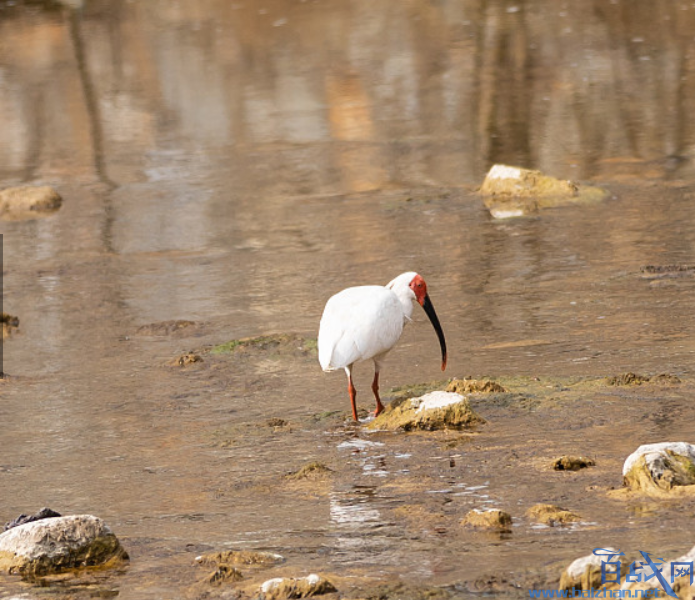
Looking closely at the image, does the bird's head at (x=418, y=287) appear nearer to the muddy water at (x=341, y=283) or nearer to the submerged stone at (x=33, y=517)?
the muddy water at (x=341, y=283)

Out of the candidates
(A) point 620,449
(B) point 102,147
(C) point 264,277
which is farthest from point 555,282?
(B) point 102,147

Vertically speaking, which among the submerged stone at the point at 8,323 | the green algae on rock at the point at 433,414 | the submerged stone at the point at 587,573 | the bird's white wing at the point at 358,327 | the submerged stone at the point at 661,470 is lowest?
the submerged stone at the point at 8,323

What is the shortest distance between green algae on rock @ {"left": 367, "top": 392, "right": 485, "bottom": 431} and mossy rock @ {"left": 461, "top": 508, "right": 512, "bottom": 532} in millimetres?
1407

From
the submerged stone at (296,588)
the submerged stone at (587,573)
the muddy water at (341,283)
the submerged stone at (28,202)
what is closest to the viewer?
the submerged stone at (587,573)

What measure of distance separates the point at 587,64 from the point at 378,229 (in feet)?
29.7

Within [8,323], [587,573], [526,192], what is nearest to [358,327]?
[587,573]

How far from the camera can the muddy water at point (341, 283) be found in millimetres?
5754

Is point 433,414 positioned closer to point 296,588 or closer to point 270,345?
point 296,588

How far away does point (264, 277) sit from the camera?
36.7ft

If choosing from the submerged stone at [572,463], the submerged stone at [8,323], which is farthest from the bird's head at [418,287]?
the submerged stone at [8,323]

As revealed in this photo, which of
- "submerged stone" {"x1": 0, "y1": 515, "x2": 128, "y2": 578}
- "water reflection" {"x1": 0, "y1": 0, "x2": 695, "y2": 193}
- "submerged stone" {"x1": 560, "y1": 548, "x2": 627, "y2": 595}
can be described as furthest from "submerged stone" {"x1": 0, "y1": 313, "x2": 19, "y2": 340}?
"submerged stone" {"x1": 560, "y1": 548, "x2": 627, "y2": 595}

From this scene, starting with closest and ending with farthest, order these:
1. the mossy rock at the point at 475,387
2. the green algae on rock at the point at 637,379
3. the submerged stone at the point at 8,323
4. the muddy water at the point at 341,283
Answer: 1. the muddy water at the point at 341,283
2. the green algae on rock at the point at 637,379
3. the mossy rock at the point at 475,387
4. the submerged stone at the point at 8,323

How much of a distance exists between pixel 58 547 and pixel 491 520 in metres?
1.64

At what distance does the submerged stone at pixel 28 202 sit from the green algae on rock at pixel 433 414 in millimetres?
8422
